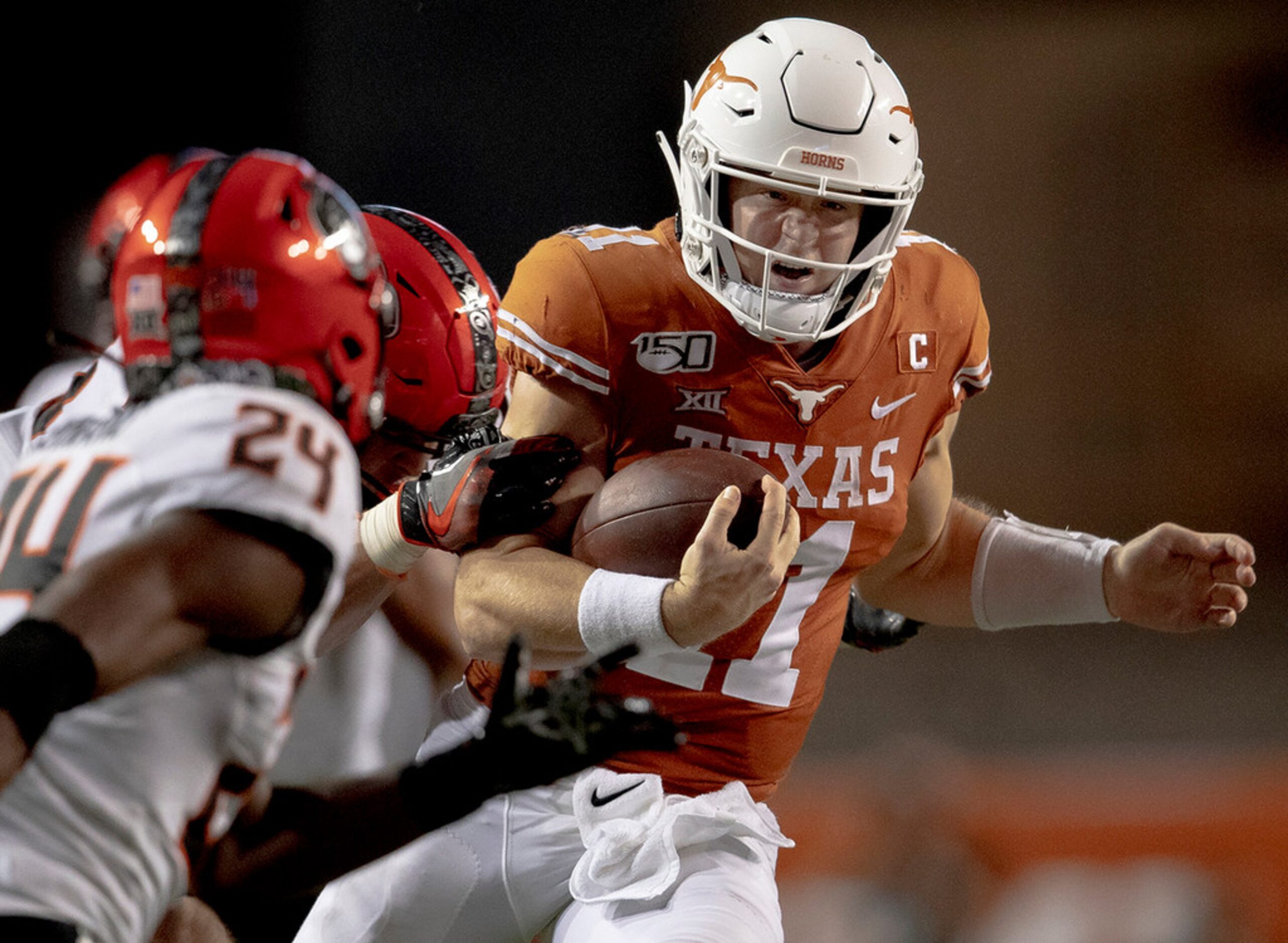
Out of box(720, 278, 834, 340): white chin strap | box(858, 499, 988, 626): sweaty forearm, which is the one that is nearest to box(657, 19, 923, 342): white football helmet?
box(720, 278, 834, 340): white chin strap

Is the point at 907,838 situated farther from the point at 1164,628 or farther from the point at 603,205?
the point at 603,205

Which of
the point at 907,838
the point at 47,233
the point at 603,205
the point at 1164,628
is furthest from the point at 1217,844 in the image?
the point at 47,233

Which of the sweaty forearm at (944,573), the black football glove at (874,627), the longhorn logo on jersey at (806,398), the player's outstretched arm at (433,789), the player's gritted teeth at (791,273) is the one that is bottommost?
the black football glove at (874,627)

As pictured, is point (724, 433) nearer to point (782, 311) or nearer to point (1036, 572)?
Answer: point (782, 311)

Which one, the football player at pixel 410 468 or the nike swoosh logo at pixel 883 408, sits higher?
the nike swoosh logo at pixel 883 408

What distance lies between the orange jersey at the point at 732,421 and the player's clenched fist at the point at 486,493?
0.13 m

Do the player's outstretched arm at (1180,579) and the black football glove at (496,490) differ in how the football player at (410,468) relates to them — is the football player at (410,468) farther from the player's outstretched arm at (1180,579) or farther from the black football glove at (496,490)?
the player's outstretched arm at (1180,579)

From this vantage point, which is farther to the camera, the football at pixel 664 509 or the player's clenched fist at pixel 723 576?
the football at pixel 664 509

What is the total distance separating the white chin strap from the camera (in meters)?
2.11

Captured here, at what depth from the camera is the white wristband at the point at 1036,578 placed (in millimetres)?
2469

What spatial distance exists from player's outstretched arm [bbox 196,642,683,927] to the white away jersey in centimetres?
24

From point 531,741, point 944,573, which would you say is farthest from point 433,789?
point 944,573

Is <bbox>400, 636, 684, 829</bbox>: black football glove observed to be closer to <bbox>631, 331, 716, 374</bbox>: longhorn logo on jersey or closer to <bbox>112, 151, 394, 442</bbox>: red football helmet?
<bbox>112, 151, 394, 442</bbox>: red football helmet

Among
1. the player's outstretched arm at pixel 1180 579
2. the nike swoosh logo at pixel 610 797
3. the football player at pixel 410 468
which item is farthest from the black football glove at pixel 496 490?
the player's outstretched arm at pixel 1180 579
